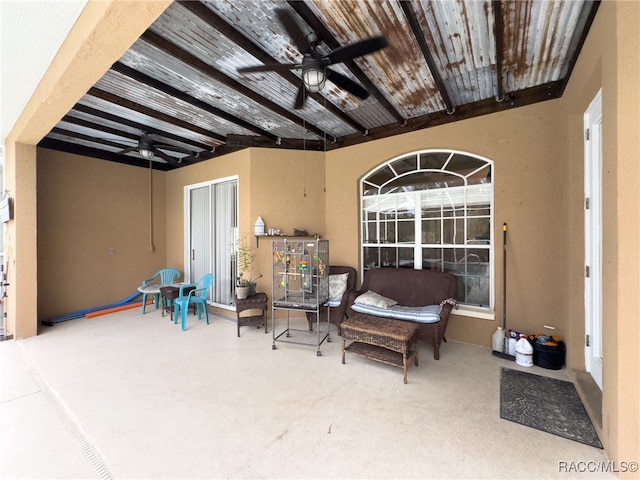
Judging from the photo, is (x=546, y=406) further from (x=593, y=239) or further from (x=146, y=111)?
(x=146, y=111)

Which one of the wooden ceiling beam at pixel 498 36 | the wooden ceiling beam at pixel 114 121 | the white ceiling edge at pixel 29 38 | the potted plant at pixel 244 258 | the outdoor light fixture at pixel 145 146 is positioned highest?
the wooden ceiling beam at pixel 114 121

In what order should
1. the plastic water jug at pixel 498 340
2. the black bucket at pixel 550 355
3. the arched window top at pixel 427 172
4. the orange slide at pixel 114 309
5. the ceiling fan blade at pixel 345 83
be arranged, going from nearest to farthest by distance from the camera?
1. the ceiling fan blade at pixel 345 83
2. the black bucket at pixel 550 355
3. the plastic water jug at pixel 498 340
4. the arched window top at pixel 427 172
5. the orange slide at pixel 114 309

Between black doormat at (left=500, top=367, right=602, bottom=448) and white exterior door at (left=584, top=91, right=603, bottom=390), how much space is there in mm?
328

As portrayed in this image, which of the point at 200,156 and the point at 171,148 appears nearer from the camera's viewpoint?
the point at 171,148

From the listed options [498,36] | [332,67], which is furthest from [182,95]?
[498,36]

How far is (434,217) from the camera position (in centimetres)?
386

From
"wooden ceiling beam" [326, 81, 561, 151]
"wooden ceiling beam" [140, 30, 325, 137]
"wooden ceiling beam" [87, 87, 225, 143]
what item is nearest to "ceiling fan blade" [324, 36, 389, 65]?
"wooden ceiling beam" [140, 30, 325, 137]

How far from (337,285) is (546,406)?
2.67 meters

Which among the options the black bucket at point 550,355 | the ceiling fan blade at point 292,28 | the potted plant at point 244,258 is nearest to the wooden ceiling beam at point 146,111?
the potted plant at point 244,258

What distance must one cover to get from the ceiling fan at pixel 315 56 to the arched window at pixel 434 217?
191 centimetres

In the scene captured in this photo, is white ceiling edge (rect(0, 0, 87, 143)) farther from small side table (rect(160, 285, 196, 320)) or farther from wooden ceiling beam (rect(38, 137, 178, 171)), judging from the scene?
small side table (rect(160, 285, 196, 320))

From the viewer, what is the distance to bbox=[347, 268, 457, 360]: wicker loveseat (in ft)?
10.1

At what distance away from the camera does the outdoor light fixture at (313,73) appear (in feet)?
7.13

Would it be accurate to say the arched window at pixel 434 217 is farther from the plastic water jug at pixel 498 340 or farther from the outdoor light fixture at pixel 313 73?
the outdoor light fixture at pixel 313 73
